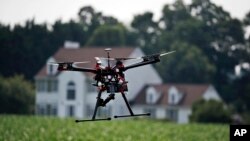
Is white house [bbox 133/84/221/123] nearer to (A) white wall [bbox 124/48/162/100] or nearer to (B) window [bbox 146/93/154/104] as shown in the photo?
(B) window [bbox 146/93/154/104]

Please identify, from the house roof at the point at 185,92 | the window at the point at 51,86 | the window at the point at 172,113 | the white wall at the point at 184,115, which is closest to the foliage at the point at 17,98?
the house roof at the point at 185,92

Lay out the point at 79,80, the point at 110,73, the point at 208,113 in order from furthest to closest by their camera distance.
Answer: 1. the point at 208,113
2. the point at 79,80
3. the point at 110,73

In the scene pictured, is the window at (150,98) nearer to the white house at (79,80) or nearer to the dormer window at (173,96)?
the dormer window at (173,96)

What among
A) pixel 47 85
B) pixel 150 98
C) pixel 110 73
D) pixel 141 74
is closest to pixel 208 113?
pixel 150 98

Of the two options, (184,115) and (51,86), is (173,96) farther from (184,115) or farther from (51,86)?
(51,86)

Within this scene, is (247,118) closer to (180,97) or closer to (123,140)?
(180,97)

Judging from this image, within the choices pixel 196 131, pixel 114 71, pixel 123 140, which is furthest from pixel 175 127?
pixel 114 71

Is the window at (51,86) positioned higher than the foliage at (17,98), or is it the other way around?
the foliage at (17,98)
